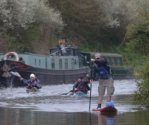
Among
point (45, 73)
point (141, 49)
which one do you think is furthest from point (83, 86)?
point (45, 73)

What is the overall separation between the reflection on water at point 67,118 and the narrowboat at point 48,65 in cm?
2634

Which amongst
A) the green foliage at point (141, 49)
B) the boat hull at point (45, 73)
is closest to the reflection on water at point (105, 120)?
the green foliage at point (141, 49)

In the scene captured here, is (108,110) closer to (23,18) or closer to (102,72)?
(102,72)

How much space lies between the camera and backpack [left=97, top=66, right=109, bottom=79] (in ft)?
71.0

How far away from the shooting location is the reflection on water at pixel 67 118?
17.0 meters

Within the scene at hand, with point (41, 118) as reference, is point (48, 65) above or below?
above

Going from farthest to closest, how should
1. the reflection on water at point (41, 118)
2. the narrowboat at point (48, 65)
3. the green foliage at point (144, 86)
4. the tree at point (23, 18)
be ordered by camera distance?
the tree at point (23, 18) < the narrowboat at point (48, 65) < the green foliage at point (144, 86) < the reflection on water at point (41, 118)

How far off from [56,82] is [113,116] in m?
31.9

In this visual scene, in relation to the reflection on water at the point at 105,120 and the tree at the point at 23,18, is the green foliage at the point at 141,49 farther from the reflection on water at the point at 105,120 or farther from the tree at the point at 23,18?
the tree at the point at 23,18

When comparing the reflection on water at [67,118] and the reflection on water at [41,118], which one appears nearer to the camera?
the reflection on water at [67,118]

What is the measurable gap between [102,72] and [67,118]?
3.75 metres

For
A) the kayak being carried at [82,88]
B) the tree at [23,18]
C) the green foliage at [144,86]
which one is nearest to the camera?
the green foliage at [144,86]

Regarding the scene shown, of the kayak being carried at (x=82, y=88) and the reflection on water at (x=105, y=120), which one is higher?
the kayak being carried at (x=82, y=88)

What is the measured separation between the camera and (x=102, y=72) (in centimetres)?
2167
